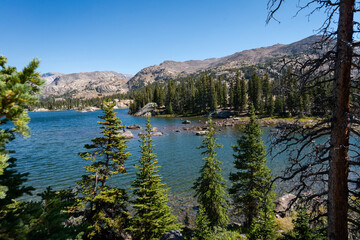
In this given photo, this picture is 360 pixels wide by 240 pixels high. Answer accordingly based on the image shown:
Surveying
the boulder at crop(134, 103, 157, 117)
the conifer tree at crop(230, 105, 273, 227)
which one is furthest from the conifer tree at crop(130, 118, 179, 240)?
the boulder at crop(134, 103, 157, 117)

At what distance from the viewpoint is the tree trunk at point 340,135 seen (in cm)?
552

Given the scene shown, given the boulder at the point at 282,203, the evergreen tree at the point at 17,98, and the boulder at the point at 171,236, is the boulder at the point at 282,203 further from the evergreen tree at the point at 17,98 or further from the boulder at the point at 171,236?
the evergreen tree at the point at 17,98

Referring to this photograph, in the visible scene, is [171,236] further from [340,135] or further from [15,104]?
[15,104]

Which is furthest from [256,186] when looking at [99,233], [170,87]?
[170,87]

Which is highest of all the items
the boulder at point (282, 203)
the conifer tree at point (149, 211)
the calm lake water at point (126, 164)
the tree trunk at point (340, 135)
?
the tree trunk at point (340, 135)

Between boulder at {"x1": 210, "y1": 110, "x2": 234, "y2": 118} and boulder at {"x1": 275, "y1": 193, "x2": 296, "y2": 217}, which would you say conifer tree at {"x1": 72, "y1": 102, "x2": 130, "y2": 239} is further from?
boulder at {"x1": 210, "y1": 110, "x2": 234, "y2": 118}

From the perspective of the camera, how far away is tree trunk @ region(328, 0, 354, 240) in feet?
18.1

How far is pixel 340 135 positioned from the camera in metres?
5.74

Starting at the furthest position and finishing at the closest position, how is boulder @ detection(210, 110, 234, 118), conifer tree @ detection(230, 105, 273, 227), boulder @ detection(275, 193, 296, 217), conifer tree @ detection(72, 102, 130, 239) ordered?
1. boulder @ detection(210, 110, 234, 118)
2. boulder @ detection(275, 193, 296, 217)
3. conifer tree @ detection(230, 105, 273, 227)
4. conifer tree @ detection(72, 102, 130, 239)

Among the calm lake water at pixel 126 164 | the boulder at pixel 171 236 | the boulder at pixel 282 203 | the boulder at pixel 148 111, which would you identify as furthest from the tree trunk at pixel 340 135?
the boulder at pixel 148 111

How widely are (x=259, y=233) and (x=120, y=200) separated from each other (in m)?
10.0

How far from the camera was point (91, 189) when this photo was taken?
1415 cm

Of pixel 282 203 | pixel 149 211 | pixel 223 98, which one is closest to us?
pixel 149 211

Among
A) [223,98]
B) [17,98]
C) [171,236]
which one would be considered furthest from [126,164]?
[223,98]
